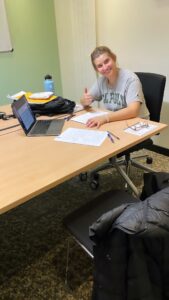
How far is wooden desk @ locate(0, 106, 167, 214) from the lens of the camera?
1.15m

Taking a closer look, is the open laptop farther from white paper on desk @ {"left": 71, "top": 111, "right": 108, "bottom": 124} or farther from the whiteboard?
the whiteboard

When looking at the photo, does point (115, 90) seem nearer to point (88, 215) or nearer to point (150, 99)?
point (150, 99)

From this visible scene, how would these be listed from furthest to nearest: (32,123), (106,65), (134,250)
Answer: (106,65)
(32,123)
(134,250)

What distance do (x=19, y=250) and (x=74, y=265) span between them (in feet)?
1.30

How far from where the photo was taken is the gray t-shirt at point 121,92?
2014 millimetres

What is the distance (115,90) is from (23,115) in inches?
31.5

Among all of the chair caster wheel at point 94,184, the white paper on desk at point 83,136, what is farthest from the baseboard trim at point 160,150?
the white paper on desk at point 83,136

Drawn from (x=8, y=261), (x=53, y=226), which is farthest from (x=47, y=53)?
(x=8, y=261)

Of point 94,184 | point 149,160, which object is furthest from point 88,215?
point 149,160

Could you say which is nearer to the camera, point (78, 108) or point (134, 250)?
point (134, 250)

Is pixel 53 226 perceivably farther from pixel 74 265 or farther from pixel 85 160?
pixel 85 160

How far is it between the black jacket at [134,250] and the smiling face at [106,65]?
1.38m

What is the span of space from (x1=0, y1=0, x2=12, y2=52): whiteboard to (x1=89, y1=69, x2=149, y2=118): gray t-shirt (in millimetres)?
1401

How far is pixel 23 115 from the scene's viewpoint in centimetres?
180
